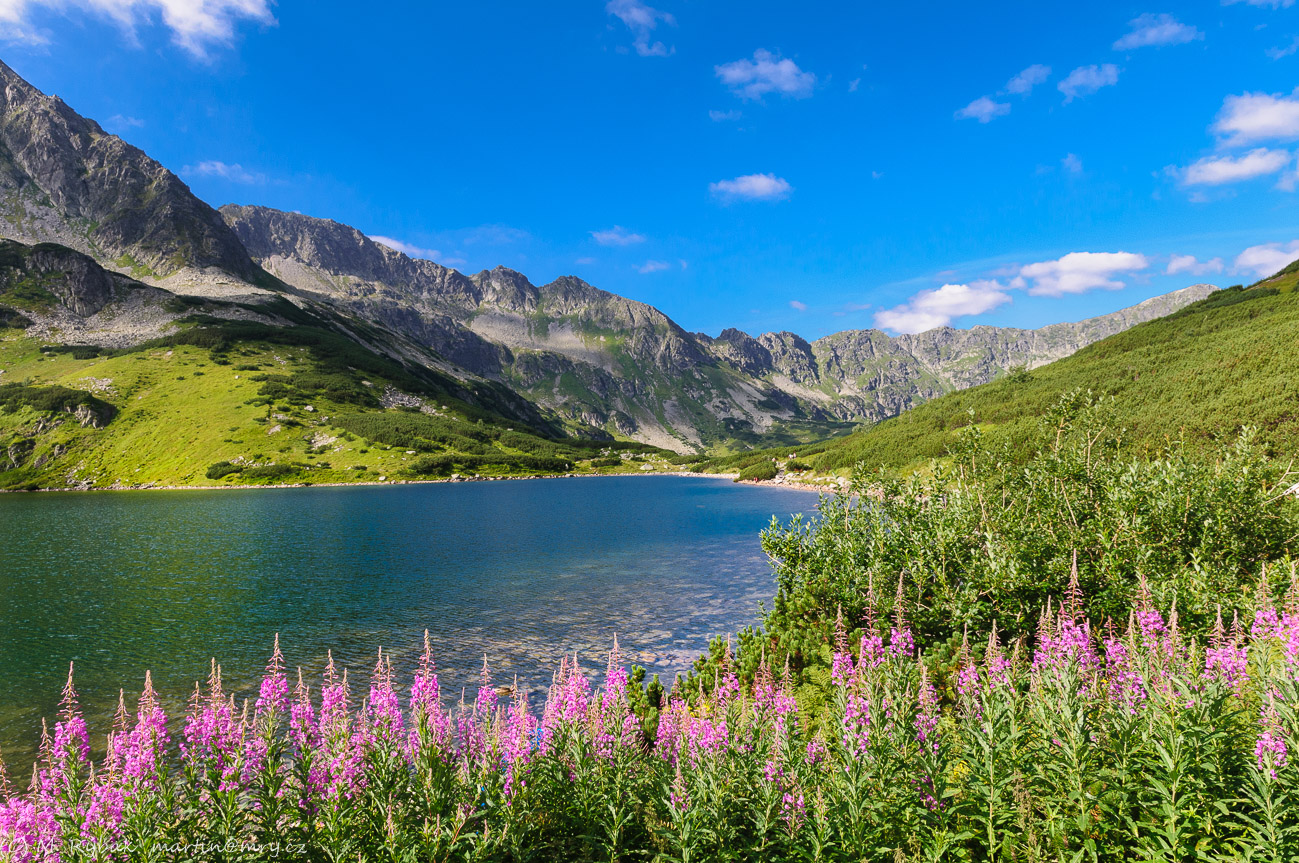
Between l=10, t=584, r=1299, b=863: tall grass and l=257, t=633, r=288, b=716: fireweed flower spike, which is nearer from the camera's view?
l=10, t=584, r=1299, b=863: tall grass

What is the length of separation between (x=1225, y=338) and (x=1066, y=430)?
162845 mm

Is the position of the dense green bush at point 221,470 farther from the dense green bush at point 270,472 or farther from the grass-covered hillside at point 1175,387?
the grass-covered hillside at point 1175,387

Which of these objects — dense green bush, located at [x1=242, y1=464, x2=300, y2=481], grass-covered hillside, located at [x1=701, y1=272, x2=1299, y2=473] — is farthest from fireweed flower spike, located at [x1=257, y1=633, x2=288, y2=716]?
dense green bush, located at [x1=242, y1=464, x2=300, y2=481]

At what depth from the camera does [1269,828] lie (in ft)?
21.5

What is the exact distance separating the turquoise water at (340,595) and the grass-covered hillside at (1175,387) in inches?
830

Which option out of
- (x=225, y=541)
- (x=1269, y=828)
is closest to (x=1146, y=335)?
(x=1269, y=828)

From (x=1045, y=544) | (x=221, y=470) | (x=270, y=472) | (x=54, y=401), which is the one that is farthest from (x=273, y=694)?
(x=54, y=401)

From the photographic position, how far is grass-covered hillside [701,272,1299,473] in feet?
253

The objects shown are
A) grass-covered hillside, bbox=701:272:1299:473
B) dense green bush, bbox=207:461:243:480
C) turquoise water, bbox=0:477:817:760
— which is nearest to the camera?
turquoise water, bbox=0:477:817:760

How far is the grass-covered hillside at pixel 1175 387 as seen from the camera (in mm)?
77125

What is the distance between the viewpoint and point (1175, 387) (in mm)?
109250

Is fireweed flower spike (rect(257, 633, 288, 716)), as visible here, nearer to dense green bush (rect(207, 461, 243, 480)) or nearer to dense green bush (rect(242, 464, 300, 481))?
dense green bush (rect(242, 464, 300, 481))

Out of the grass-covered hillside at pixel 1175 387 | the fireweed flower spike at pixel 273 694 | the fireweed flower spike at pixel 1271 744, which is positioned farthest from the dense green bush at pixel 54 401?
the fireweed flower spike at pixel 1271 744

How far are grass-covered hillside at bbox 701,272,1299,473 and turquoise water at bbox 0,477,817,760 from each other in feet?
69.2
